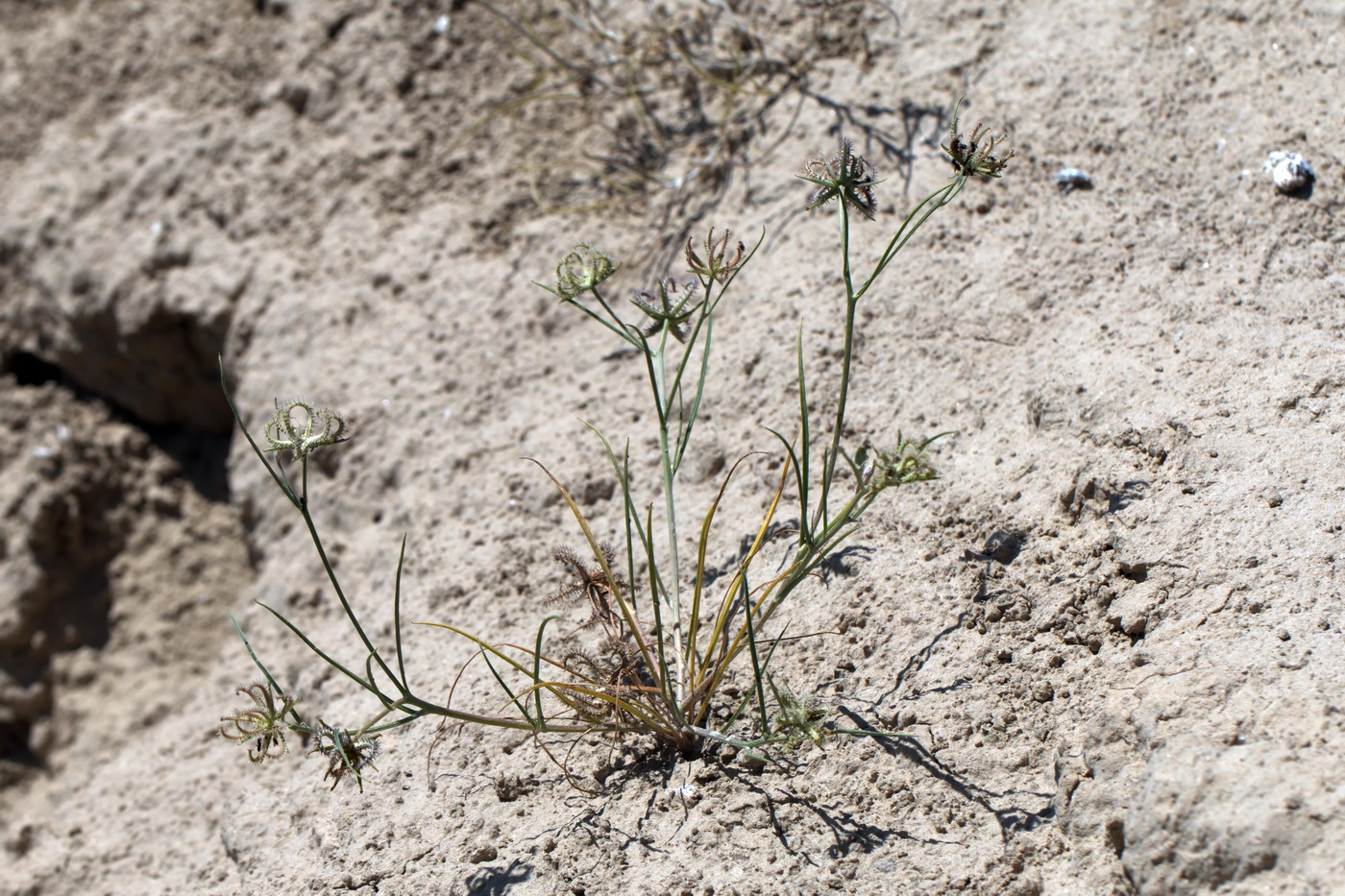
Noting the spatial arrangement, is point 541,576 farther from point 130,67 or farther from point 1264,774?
point 130,67

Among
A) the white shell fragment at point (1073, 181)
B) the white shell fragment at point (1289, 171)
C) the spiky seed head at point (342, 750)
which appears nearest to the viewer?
the spiky seed head at point (342, 750)

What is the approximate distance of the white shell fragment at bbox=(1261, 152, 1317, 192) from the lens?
1751mm

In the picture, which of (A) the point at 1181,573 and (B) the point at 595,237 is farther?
(B) the point at 595,237

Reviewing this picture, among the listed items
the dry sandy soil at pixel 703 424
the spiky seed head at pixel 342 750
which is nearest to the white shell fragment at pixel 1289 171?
the dry sandy soil at pixel 703 424

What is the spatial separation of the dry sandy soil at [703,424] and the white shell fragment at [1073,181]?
23 millimetres

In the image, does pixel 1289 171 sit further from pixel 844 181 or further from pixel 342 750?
pixel 342 750

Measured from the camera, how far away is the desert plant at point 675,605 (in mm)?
1329

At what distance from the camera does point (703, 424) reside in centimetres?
189

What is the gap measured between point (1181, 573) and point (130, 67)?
3.06 metres

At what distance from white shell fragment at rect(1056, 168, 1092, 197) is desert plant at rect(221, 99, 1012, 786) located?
15.8 inches

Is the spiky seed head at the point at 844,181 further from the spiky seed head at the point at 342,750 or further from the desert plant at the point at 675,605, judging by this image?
the spiky seed head at the point at 342,750

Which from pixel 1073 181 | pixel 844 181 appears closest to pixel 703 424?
pixel 844 181

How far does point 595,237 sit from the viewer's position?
226 cm

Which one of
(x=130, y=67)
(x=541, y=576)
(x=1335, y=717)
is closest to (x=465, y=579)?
(x=541, y=576)
